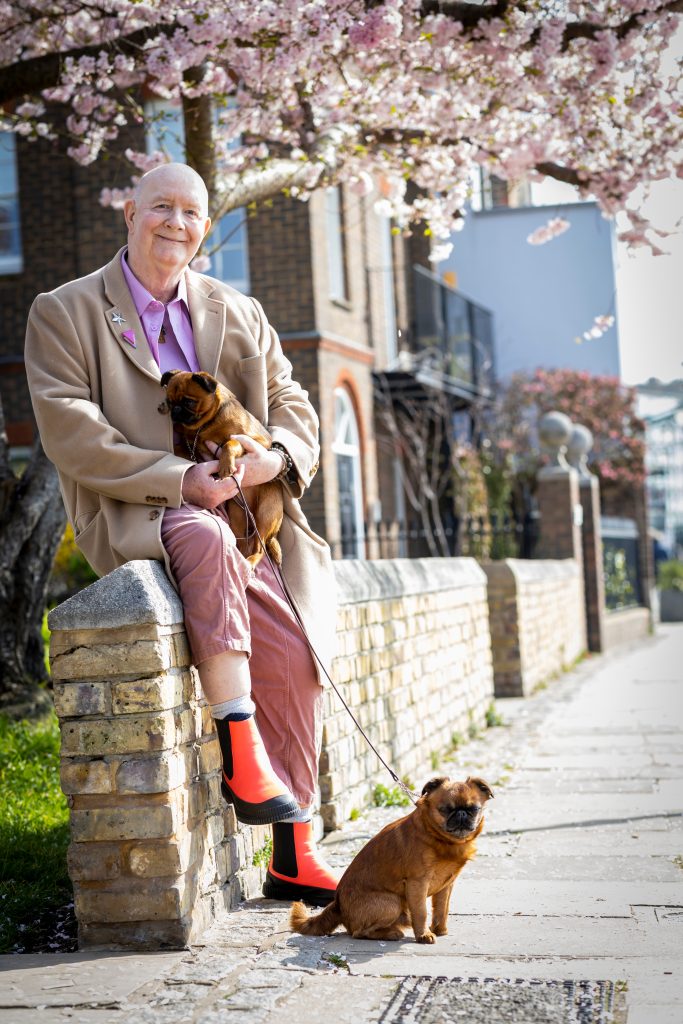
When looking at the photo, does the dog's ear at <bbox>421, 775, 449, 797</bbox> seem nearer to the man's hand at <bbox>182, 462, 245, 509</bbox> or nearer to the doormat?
the doormat

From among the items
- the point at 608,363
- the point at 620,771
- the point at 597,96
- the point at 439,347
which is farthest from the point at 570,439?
the point at 620,771

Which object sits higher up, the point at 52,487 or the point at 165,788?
the point at 52,487

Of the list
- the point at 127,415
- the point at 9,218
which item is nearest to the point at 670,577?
the point at 9,218

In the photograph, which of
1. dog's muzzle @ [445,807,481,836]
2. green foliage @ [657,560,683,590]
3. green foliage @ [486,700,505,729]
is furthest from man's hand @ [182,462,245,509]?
green foliage @ [657,560,683,590]

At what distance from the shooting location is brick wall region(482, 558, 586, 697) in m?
11.2

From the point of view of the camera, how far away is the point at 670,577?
33.0 m

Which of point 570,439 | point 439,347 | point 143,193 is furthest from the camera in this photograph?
point 439,347

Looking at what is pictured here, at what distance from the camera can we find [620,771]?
6.98 m

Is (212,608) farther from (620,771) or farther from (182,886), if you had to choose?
(620,771)

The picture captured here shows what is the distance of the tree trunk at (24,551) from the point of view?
7125mm

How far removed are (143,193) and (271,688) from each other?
5.56 feet

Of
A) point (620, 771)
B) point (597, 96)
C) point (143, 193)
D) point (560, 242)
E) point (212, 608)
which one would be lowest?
point (620, 771)

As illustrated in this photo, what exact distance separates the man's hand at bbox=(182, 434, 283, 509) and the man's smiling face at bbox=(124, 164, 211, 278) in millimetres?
655

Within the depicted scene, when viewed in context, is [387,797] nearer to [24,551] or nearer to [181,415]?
[24,551]
